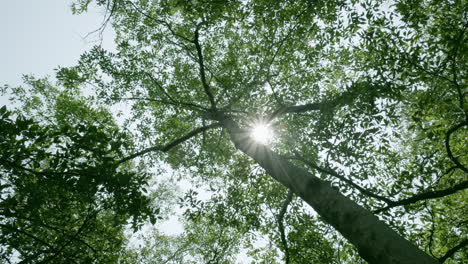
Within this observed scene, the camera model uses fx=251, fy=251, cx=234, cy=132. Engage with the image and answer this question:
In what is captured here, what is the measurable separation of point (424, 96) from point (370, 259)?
3.70 m

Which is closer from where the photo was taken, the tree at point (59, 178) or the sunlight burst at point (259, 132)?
the tree at point (59, 178)

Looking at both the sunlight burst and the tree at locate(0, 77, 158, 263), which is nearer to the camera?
the tree at locate(0, 77, 158, 263)

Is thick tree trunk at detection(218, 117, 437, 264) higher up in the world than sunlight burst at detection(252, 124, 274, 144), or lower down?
lower down

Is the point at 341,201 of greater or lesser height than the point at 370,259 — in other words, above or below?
above

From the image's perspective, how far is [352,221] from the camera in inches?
123

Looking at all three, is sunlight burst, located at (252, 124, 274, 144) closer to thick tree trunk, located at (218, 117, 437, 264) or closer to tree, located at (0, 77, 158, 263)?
thick tree trunk, located at (218, 117, 437, 264)

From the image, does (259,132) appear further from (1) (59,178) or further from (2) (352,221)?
(1) (59,178)

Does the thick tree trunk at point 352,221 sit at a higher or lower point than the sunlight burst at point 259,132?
lower

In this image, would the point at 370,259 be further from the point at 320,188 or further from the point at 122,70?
the point at 122,70

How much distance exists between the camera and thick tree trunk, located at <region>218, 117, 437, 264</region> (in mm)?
2609

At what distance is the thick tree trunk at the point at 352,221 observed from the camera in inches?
103

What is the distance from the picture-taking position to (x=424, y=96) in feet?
16.0

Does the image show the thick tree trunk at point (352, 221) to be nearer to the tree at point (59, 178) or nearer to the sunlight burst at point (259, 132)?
the sunlight burst at point (259, 132)

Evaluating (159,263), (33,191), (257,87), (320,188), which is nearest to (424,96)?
(320,188)
